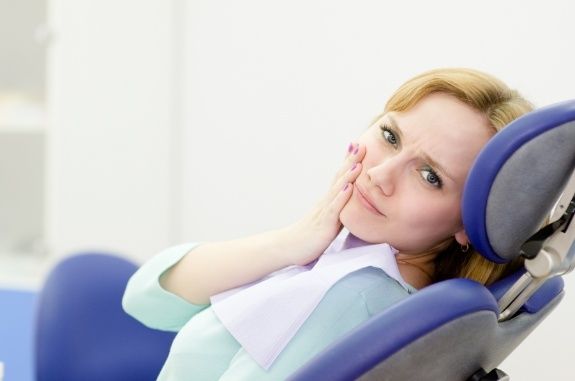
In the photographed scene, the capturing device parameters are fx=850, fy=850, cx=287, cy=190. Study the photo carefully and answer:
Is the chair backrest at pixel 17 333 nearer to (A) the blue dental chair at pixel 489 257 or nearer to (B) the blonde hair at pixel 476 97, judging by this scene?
(B) the blonde hair at pixel 476 97

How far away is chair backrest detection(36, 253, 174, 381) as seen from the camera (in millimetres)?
1589

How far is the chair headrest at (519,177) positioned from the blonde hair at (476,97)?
19 cm

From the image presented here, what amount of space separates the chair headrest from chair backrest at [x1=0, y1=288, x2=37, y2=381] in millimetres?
1511

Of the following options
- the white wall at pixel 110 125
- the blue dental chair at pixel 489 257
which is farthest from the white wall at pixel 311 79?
the blue dental chair at pixel 489 257

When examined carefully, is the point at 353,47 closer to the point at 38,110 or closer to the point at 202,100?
the point at 202,100

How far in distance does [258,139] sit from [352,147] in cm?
137

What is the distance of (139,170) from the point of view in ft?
8.43

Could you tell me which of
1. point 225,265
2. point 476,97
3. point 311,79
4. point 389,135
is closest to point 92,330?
point 225,265

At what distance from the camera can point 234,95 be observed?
8.54ft

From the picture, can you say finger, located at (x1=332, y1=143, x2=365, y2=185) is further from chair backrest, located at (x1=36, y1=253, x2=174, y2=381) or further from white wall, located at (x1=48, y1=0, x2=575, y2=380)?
white wall, located at (x1=48, y1=0, x2=575, y2=380)

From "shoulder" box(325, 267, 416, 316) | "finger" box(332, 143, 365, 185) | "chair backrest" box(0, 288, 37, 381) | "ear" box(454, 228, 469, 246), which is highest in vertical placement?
"finger" box(332, 143, 365, 185)

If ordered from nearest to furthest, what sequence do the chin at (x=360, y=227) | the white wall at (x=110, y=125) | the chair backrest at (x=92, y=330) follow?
the chin at (x=360, y=227) → the chair backrest at (x=92, y=330) → the white wall at (x=110, y=125)

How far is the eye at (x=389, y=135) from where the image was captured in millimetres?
1168

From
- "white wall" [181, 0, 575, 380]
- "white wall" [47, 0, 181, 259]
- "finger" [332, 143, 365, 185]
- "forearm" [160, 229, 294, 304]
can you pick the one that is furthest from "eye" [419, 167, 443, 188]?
"white wall" [47, 0, 181, 259]
